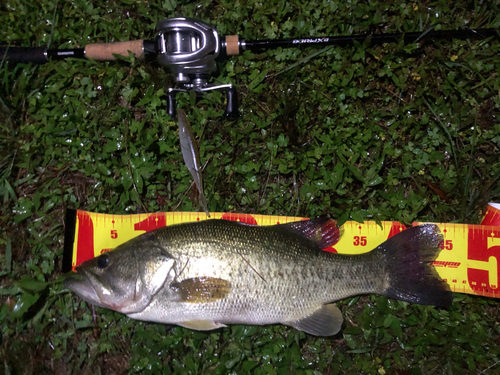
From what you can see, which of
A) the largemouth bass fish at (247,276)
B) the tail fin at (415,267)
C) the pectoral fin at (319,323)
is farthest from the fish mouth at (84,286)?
the tail fin at (415,267)

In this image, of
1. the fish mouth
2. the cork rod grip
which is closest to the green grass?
the cork rod grip

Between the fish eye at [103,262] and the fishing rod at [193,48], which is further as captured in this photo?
the fishing rod at [193,48]

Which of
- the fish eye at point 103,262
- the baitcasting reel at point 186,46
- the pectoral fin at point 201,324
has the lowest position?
the pectoral fin at point 201,324

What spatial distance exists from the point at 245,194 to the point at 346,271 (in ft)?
3.38

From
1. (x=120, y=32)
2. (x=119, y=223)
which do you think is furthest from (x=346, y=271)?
(x=120, y=32)

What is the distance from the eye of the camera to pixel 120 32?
2.92m

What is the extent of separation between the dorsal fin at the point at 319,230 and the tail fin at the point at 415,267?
1.16ft

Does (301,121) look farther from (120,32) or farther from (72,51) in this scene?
(72,51)

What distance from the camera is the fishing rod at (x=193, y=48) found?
7.82ft

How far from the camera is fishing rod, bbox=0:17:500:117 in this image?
2.38 meters

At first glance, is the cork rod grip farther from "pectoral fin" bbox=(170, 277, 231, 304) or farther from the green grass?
"pectoral fin" bbox=(170, 277, 231, 304)

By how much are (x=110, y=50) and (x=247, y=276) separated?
2219mm

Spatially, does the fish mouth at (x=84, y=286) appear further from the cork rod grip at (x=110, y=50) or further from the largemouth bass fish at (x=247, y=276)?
the cork rod grip at (x=110, y=50)

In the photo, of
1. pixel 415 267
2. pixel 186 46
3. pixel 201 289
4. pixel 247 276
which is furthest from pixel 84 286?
pixel 415 267
